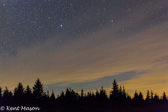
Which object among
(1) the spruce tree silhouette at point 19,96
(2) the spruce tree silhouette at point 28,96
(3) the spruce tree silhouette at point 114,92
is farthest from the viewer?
(3) the spruce tree silhouette at point 114,92

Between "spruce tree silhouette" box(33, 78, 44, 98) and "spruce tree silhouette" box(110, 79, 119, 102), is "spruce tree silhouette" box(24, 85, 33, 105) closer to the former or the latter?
"spruce tree silhouette" box(33, 78, 44, 98)

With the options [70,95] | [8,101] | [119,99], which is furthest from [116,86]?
[8,101]

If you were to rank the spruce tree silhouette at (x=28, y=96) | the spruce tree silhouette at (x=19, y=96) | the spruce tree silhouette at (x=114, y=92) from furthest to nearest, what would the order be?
the spruce tree silhouette at (x=114, y=92) < the spruce tree silhouette at (x=19, y=96) < the spruce tree silhouette at (x=28, y=96)

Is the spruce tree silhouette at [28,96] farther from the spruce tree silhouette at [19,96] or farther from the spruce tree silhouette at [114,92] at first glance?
the spruce tree silhouette at [114,92]

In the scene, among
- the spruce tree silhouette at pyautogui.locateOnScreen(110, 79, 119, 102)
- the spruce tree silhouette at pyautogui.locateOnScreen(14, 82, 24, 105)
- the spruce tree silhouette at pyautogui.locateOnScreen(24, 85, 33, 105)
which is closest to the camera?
the spruce tree silhouette at pyautogui.locateOnScreen(24, 85, 33, 105)

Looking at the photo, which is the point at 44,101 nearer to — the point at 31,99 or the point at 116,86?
the point at 31,99

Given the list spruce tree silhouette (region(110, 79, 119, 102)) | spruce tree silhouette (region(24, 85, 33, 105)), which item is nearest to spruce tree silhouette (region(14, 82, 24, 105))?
spruce tree silhouette (region(24, 85, 33, 105))

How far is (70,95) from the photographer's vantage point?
51.8m

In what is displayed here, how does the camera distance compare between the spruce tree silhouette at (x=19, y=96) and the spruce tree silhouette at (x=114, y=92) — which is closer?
the spruce tree silhouette at (x=19, y=96)

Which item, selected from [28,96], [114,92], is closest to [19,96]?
[28,96]

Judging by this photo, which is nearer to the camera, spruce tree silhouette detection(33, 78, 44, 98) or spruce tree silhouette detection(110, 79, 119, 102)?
spruce tree silhouette detection(33, 78, 44, 98)

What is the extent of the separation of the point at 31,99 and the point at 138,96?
1873 inches

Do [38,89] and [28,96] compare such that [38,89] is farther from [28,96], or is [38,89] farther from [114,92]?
[114,92]

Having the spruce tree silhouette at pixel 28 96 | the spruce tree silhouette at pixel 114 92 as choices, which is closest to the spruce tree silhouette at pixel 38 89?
the spruce tree silhouette at pixel 28 96
